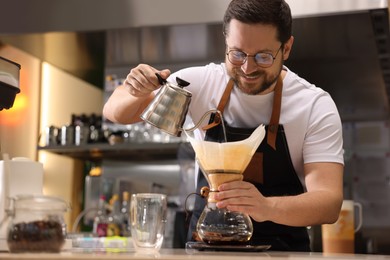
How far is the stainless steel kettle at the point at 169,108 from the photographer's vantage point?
169cm

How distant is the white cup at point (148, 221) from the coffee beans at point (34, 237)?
0.34 m

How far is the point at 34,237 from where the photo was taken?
1187 mm

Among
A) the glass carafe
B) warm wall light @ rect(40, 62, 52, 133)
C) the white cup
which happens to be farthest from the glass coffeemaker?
warm wall light @ rect(40, 62, 52, 133)

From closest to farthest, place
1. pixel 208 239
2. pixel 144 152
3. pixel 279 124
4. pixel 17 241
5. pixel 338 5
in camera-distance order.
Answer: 1. pixel 17 241
2. pixel 208 239
3. pixel 279 124
4. pixel 338 5
5. pixel 144 152

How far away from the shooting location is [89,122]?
4.13 m

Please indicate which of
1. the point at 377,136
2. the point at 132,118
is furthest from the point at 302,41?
the point at 132,118

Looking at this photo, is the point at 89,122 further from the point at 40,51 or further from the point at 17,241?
the point at 17,241

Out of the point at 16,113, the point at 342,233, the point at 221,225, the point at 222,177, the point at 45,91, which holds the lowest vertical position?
the point at 342,233

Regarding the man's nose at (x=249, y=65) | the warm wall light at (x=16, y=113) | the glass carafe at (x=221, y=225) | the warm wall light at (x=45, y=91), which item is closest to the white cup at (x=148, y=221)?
the glass carafe at (x=221, y=225)

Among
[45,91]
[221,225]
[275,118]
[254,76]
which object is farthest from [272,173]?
[45,91]

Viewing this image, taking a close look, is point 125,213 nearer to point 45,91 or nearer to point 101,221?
point 101,221

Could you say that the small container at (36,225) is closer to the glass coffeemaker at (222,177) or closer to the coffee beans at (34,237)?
the coffee beans at (34,237)

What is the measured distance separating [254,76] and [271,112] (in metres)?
0.20

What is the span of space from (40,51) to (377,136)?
208 centimetres
